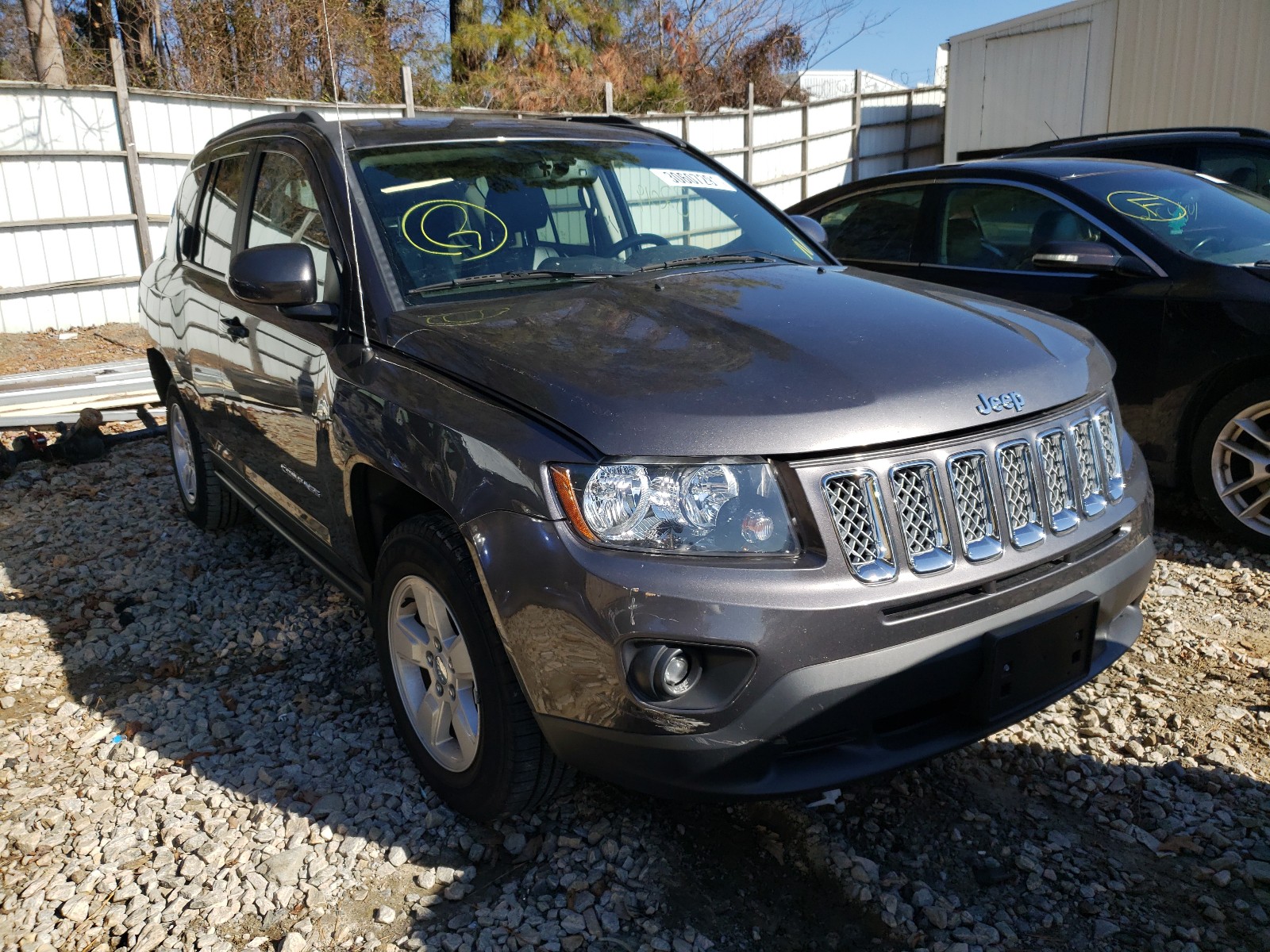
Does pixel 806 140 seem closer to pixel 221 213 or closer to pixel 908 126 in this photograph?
pixel 908 126

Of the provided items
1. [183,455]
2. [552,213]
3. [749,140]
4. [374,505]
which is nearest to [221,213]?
[183,455]

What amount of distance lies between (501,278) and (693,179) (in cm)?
114

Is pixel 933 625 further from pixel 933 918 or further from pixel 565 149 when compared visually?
pixel 565 149

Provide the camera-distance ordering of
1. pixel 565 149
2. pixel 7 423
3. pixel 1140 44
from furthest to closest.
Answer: pixel 1140 44, pixel 7 423, pixel 565 149

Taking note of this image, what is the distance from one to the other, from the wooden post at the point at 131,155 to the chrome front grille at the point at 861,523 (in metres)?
10.4

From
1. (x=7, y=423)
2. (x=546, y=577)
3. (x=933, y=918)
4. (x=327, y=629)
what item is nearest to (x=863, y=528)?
(x=546, y=577)

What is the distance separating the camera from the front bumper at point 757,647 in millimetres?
2086

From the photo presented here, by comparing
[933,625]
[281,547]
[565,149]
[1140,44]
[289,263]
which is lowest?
[281,547]

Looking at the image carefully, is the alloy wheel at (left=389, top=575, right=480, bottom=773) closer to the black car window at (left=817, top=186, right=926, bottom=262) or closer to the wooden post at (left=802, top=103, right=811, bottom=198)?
the black car window at (left=817, top=186, right=926, bottom=262)

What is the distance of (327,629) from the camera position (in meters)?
4.04

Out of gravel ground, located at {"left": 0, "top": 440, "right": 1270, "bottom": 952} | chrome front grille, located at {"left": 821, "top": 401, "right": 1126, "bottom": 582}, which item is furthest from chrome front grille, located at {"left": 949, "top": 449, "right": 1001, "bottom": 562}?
gravel ground, located at {"left": 0, "top": 440, "right": 1270, "bottom": 952}

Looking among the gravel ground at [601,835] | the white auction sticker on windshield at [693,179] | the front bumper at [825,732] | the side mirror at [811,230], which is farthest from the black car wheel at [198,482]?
the front bumper at [825,732]

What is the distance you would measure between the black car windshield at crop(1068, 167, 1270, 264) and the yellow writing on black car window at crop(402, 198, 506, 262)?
3.06 metres

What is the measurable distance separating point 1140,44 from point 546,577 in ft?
52.5
